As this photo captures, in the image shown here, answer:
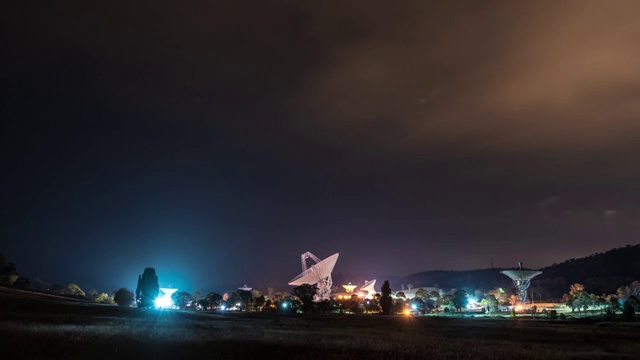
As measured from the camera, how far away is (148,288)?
127m

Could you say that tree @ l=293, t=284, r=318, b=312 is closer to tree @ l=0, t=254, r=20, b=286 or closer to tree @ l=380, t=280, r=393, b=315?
tree @ l=380, t=280, r=393, b=315

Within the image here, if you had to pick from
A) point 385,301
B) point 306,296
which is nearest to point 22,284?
point 306,296

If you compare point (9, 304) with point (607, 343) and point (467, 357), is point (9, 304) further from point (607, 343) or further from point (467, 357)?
point (607, 343)

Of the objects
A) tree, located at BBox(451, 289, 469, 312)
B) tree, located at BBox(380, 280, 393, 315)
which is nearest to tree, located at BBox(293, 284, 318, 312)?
tree, located at BBox(380, 280, 393, 315)

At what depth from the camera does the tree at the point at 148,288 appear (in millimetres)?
126938

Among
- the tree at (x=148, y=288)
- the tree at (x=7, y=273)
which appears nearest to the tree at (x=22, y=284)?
the tree at (x=7, y=273)

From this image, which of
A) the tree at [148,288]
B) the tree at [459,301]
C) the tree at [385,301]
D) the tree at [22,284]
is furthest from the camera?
the tree at [459,301]

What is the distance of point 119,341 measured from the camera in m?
30.6

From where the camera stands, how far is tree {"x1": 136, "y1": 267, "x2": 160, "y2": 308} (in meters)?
127

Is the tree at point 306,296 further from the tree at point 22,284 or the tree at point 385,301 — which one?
the tree at point 22,284

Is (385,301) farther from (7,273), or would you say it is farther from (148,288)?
(7,273)

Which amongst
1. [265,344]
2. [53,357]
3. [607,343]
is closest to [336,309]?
[607,343]

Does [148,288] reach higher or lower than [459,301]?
higher

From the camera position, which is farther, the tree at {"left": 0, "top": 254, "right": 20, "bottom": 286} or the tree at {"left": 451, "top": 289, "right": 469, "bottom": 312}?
the tree at {"left": 451, "top": 289, "right": 469, "bottom": 312}
